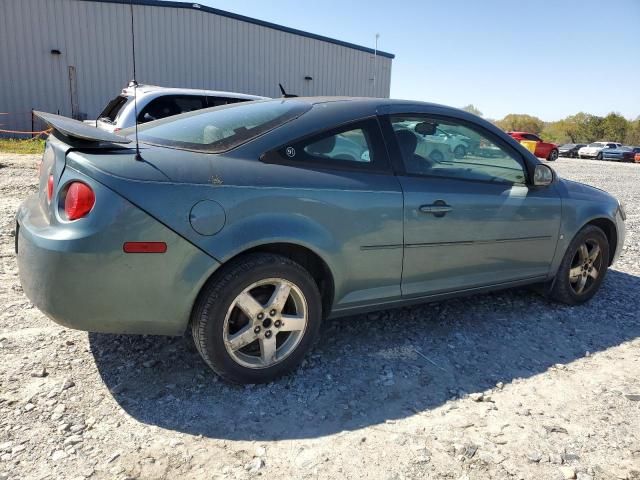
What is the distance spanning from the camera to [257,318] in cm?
257

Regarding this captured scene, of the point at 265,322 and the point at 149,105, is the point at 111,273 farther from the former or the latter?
the point at 149,105

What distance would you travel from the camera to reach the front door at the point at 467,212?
3021 mm

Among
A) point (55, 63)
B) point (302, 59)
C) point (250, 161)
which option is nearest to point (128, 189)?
point (250, 161)

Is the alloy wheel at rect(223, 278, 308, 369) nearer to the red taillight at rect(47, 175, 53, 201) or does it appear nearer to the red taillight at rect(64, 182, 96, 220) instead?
the red taillight at rect(64, 182, 96, 220)

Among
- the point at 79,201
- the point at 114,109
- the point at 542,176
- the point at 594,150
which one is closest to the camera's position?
the point at 79,201

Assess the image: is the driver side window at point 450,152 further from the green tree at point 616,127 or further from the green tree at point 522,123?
the green tree at point 522,123

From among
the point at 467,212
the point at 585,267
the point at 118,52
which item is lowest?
the point at 585,267

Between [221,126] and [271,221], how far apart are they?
758 millimetres

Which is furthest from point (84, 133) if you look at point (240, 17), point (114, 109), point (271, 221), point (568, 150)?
point (568, 150)

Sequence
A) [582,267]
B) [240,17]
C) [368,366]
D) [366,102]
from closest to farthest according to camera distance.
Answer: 1. [368,366]
2. [366,102]
3. [582,267]
4. [240,17]

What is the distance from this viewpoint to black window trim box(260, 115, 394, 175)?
2.63 m

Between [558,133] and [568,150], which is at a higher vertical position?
[558,133]

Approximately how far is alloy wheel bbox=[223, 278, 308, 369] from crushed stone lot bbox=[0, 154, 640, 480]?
0.19 metres

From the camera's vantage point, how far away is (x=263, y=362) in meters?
2.65
